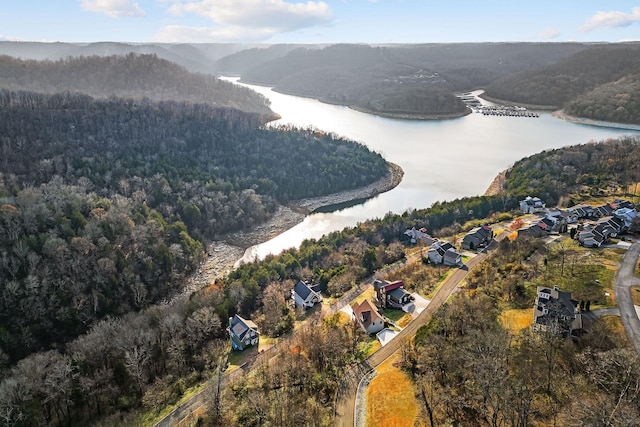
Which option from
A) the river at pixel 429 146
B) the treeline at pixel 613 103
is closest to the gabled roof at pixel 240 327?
the river at pixel 429 146

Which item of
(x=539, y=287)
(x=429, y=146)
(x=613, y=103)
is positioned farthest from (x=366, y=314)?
(x=613, y=103)

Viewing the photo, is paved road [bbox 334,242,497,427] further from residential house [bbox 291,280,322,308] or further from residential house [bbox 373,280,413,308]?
residential house [bbox 291,280,322,308]

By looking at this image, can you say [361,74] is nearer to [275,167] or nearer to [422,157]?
[422,157]

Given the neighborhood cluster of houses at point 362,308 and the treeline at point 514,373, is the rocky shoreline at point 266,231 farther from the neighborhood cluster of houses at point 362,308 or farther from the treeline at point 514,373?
the treeline at point 514,373

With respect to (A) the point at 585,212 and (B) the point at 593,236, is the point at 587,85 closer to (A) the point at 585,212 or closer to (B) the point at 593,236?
(A) the point at 585,212

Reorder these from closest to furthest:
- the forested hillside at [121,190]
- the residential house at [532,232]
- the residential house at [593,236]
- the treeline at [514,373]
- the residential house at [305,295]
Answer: the treeline at [514,373] < the residential house at [305,295] < the residential house at [593,236] < the forested hillside at [121,190] < the residential house at [532,232]

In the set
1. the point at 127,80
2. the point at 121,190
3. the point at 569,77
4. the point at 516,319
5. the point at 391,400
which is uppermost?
the point at 127,80
